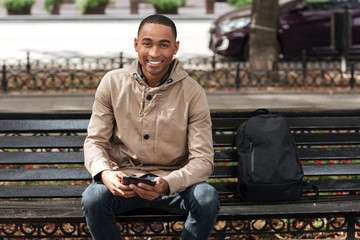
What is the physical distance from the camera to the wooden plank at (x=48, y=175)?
14.3 feet

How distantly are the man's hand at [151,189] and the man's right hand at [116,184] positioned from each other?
1.8 inches

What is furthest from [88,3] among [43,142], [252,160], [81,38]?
[252,160]

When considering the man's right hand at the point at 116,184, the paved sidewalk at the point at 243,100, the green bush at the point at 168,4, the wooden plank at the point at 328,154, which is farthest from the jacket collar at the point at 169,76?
the green bush at the point at 168,4

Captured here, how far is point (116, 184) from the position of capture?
3586 millimetres

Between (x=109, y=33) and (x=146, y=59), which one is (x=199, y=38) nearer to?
(x=109, y=33)

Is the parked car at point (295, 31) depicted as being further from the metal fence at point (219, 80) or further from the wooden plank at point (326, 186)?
the wooden plank at point (326, 186)

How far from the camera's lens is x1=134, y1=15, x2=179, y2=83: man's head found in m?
3.79

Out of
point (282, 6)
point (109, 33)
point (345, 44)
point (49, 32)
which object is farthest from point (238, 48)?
point (49, 32)

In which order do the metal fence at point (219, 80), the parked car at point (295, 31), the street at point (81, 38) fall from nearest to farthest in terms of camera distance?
the metal fence at point (219, 80)
the parked car at point (295, 31)
the street at point (81, 38)

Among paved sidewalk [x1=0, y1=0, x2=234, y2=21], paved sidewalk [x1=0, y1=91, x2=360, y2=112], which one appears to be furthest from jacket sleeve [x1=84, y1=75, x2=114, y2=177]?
paved sidewalk [x1=0, y1=0, x2=234, y2=21]

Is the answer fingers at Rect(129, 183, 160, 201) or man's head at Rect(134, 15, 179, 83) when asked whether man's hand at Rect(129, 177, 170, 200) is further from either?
man's head at Rect(134, 15, 179, 83)

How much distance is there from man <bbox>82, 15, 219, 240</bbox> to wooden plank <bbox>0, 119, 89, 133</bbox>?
2.30 feet

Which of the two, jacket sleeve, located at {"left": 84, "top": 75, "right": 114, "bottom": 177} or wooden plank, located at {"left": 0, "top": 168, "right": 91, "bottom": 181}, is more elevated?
jacket sleeve, located at {"left": 84, "top": 75, "right": 114, "bottom": 177}

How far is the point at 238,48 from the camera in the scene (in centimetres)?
1348
